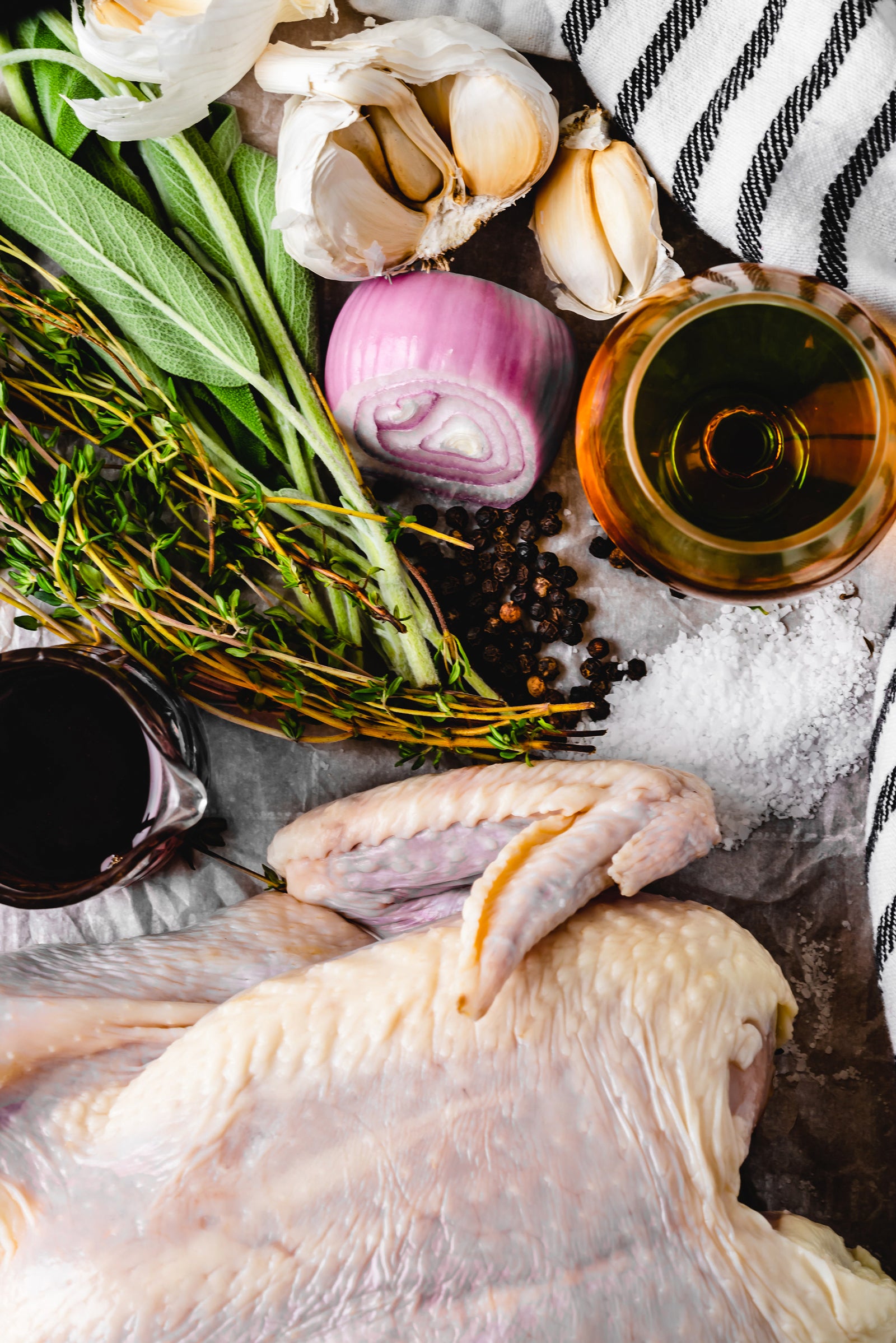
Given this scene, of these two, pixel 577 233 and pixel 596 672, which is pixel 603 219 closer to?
pixel 577 233

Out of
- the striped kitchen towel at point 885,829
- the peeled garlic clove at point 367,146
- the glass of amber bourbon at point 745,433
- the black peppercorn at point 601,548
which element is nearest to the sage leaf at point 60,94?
the peeled garlic clove at point 367,146

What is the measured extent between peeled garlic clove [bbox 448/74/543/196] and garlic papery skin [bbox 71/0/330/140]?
19 centimetres

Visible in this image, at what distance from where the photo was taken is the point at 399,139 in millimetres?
1075

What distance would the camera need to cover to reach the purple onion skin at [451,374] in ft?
3.65

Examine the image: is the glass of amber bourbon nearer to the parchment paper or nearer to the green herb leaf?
the parchment paper

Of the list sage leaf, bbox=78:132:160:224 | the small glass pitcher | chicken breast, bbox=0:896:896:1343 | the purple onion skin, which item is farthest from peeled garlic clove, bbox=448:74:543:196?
chicken breast, bbox=0:896:896:1343

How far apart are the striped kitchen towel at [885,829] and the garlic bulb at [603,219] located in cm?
53

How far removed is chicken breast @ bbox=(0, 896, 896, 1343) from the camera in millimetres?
844

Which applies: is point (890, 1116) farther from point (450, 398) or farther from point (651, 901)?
point (450, 398)

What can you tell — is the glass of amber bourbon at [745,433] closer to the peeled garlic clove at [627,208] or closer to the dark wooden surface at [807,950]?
the peeled garlic clove at [627,208]

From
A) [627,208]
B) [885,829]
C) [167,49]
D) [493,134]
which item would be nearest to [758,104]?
[627,208]

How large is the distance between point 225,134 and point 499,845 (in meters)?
0.91

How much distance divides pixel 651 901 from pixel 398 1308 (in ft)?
1.52

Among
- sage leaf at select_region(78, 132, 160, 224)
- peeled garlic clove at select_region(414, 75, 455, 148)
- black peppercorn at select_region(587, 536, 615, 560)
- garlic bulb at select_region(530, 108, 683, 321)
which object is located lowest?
black peppercorn at select_region(587, 536, 615, 560)
